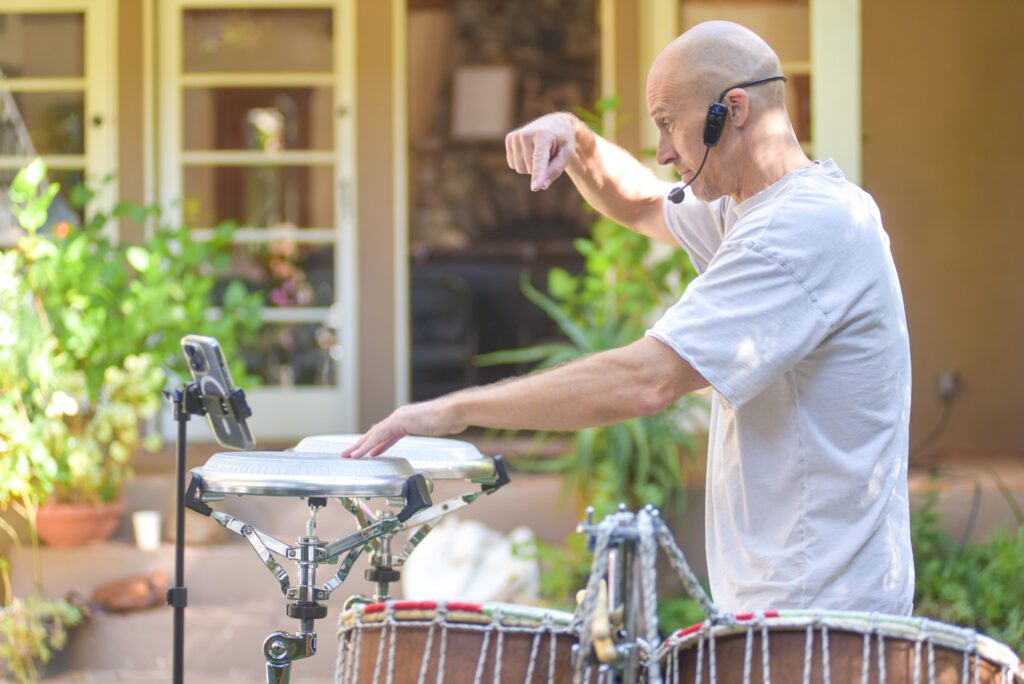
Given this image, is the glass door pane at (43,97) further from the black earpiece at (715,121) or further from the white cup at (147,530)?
the black earpiece at (715,121)

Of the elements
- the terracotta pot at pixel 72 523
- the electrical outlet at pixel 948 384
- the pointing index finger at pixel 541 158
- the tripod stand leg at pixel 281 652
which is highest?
the pointing index finger at pixel 541 158

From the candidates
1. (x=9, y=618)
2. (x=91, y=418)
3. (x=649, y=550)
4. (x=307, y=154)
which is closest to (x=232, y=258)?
(x=307, y=154)

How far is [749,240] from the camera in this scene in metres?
1.88

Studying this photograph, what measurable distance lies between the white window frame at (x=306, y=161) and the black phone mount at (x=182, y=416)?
9.47 feet

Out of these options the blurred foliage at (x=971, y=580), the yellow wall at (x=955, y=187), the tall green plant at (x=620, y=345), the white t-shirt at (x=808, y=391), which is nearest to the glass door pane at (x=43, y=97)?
the tall green plant at (x=620, y=345)

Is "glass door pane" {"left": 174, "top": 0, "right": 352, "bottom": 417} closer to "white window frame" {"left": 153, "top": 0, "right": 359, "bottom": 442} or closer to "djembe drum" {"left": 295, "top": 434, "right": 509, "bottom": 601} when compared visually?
"white window frame" {"left": 153, "top": 0, "right": 359, "bottom": 442}

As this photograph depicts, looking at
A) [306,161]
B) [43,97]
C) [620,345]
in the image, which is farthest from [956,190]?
[43,97]

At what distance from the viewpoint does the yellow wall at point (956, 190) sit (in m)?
6.43

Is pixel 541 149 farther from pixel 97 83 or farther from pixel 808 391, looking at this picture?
pixel 97 83

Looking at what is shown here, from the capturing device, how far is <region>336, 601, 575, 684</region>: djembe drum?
72.1 inches

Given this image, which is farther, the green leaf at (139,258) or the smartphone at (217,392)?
the green leaf at (139,258)

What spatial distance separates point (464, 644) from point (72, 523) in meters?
3.42

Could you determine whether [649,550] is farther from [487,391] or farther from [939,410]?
[939,410]

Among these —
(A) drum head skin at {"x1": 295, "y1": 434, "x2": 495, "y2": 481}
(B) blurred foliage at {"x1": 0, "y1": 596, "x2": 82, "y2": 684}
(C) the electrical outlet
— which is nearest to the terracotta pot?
(B) blurred foliage at {"x1": 0, "y1": 596, "x2": 82, "y2": 684}
